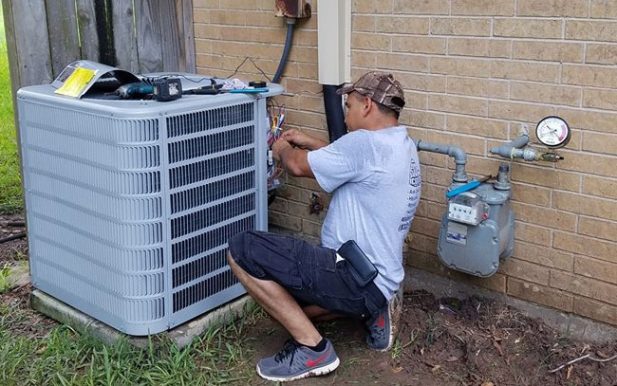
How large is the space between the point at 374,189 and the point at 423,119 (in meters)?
0.67

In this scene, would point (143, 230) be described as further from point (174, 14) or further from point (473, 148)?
point (174, 14)

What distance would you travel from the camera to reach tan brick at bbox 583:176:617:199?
3248 millimetres

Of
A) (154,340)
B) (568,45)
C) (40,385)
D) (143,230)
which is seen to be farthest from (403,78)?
(40,385)

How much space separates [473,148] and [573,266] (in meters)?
0.71

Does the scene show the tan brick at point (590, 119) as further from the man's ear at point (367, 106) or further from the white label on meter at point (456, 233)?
the man's ear at point (367, 106)

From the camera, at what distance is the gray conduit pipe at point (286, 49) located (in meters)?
4.14

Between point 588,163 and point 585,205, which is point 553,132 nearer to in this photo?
point 588,163

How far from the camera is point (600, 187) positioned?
3.28 meters

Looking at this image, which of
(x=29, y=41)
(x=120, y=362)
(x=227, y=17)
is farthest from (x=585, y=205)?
(x=29, y=41)

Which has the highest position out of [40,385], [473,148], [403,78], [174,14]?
[174,14]

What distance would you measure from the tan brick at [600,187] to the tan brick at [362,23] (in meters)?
1.32

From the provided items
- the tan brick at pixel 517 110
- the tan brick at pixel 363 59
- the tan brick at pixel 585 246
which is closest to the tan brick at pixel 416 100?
the tan brick at pixel 363 59

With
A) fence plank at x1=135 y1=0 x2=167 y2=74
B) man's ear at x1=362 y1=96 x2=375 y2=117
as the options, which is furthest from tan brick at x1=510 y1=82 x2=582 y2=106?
fence plank at x1=135 y1=0 x2=167 y2=74

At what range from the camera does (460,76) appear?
3604 millimetres
